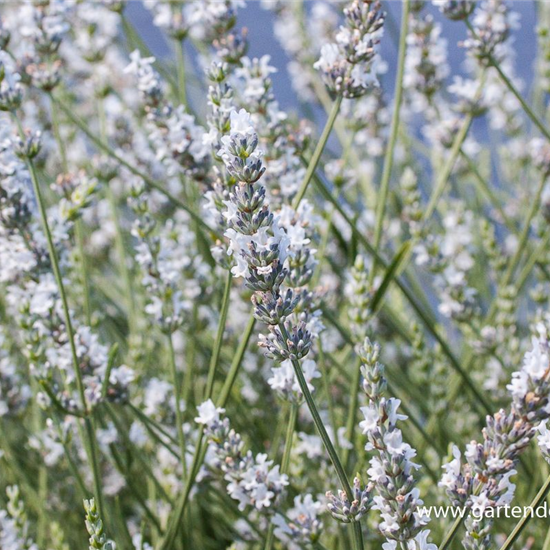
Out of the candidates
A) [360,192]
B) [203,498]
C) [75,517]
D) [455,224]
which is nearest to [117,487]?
[75,517]

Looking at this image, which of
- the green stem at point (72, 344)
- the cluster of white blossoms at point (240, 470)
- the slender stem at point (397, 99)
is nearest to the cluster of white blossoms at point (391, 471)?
the cluster of white blossoms at point (240, 470)

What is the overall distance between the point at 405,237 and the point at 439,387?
3.02 ft

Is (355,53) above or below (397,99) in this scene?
below

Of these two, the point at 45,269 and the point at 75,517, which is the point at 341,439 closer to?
the point at 45,269

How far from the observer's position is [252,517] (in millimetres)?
1355

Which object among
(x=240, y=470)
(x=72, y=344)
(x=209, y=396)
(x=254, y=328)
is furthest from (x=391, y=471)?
(x=254, y=328)

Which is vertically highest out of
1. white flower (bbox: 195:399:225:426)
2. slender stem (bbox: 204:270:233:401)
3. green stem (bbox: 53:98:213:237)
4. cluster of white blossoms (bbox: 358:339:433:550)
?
green stem (bbox: 53:98:213:237)

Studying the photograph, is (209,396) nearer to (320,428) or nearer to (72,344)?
(72,344)

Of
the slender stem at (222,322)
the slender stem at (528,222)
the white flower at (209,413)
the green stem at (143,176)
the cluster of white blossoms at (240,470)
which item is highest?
the slender stem at (528,222)

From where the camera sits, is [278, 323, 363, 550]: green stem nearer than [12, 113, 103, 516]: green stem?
Yes

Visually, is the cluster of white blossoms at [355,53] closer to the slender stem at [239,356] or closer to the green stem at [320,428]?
the slender stem at [239,356]

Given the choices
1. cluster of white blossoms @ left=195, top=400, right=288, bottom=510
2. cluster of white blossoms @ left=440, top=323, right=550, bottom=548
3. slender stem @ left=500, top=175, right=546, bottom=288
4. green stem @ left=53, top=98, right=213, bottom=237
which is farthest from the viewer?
slender stem @ left=500, top=175, right=546, bottom=288

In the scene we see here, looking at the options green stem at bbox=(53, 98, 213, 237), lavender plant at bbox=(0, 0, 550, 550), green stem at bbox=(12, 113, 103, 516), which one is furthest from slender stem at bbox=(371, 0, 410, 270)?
green stem at bbox=(12, 113, 103, 516)

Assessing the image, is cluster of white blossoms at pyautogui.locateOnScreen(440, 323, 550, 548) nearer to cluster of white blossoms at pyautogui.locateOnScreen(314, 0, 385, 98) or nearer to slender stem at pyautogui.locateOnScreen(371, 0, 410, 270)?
cluster of white blossoms at pyautogui.locateOnScreen(314, 0, 385, 98)
